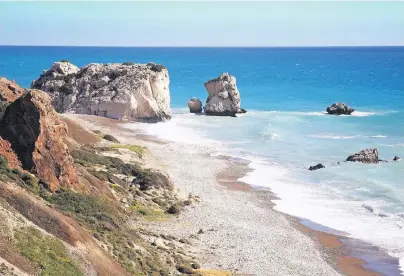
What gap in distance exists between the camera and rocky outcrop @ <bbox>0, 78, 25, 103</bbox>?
38.2 m

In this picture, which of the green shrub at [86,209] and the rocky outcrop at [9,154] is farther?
the rocky outcrop at [9,154]

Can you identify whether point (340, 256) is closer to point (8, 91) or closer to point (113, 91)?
point (8, 91)

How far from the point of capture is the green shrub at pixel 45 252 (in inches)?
822

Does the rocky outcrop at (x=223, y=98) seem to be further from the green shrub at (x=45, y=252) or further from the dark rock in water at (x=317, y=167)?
the green shrub at (x=45, y=252)

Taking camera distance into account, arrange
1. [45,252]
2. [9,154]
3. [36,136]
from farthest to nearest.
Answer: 1. [36,136]
2. [9,154]
3. [45,252]

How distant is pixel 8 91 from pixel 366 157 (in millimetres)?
29884

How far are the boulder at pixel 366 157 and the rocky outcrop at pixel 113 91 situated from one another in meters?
25.6

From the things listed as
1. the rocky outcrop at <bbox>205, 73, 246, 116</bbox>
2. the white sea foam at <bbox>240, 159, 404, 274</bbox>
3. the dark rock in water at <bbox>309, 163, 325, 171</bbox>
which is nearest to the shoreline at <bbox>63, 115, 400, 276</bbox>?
the white sea foam at <bbox>240, 159, 404, 274</bbox>

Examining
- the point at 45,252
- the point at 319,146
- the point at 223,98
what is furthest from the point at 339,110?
the point at 45,252

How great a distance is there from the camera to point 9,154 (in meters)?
28.5

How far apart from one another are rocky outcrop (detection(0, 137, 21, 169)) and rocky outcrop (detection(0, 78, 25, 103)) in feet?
30.2

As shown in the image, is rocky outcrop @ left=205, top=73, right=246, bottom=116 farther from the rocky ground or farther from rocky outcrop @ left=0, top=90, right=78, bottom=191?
rocky outcrop @ left=0, top=90, right=78, bottom=191

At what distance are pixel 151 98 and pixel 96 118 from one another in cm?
689

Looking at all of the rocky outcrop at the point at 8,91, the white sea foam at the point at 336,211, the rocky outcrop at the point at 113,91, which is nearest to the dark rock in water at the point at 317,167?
the white sea foam at the point at 336,211
